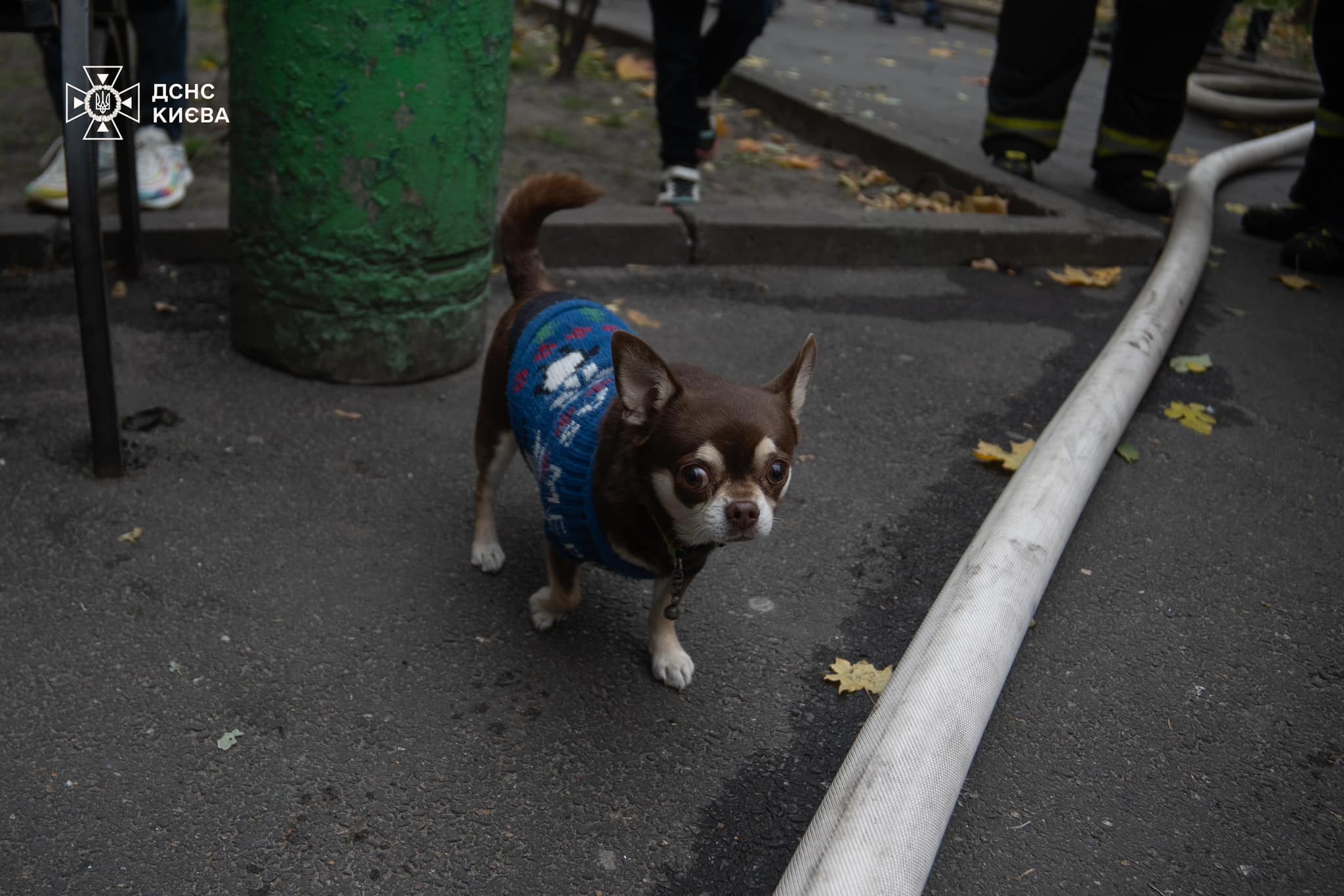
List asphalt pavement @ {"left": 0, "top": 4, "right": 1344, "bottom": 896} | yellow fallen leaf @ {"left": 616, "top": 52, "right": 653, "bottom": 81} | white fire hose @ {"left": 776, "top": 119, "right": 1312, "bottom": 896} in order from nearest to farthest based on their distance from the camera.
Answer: white fire hose @ {"left": 776, "top": 119, "right": 1312, "bottom": 896}
asphalt pavement @ {"left": 0, "top": 4, "right": 1344, "bottom": 896}
yellow fallen leaf @ {"left": 616, "top": 52, "right": 653, "bottom": 81}

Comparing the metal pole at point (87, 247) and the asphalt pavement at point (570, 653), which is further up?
the metal pole at point (87, 247)

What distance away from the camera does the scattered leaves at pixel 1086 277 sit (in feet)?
16.1

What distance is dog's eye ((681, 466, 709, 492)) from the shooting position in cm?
197

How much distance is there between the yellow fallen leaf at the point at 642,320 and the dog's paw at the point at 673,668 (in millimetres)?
1879

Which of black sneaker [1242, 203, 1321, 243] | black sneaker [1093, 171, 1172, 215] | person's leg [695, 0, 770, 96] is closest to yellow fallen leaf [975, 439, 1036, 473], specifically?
person's leg [695, 0, 770, 96]

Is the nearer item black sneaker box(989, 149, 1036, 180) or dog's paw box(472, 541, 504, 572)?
dog's paw box(472, 541, 504, 572)

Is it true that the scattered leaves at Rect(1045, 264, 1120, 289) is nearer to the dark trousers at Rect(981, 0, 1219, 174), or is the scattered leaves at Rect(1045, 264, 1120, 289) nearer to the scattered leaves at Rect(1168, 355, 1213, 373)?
the scattered leaves at Rect(1168, 355, 1213, 373)

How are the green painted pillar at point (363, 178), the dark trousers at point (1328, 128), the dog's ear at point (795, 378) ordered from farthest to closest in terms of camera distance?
the dark trousers at point (1328, 128) → the green painted pillar at point (363, 178) → the dog's ear at point (795, 378)

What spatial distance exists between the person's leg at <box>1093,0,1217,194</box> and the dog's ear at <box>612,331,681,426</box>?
14.2 ft

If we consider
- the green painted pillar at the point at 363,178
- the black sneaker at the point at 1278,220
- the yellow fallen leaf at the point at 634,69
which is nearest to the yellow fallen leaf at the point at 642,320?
the green painted pillar at the point at 363,178

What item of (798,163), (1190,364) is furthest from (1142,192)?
(1190,364)

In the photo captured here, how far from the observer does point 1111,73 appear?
5.58m

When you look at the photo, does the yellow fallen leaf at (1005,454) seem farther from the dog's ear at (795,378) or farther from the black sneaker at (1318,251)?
the black sneaker at (1318,251)

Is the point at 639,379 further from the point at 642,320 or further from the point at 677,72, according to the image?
the point at 677,72
